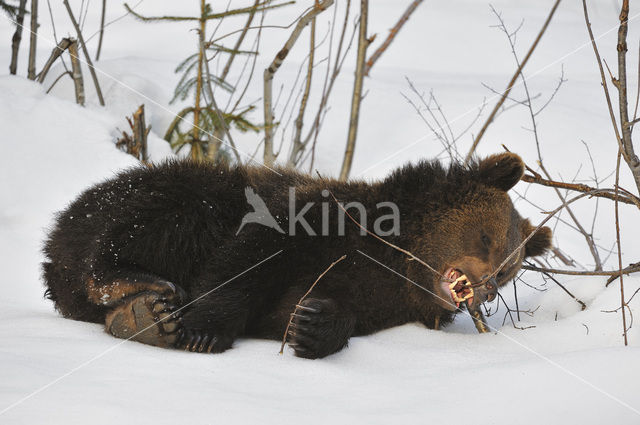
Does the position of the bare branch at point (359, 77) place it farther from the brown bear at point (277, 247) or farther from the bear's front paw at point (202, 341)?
the bear's front paw at point (202, 341)

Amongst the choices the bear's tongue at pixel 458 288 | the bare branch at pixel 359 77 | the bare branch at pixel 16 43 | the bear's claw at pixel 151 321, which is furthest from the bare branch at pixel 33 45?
the bear's tongue at pixel 458 288

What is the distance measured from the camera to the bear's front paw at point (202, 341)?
9.99 ft

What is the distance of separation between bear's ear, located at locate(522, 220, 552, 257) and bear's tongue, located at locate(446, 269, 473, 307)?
0.78 m

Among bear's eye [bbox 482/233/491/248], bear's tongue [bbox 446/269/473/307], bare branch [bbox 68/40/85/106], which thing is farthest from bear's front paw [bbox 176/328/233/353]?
bare branch [bbox 68/40/85/106]

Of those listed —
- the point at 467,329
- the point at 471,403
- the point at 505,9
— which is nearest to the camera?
the point at 471,403

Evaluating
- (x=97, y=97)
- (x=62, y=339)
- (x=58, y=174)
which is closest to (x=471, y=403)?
(x=62, y=339)

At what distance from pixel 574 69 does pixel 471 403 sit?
935 cm

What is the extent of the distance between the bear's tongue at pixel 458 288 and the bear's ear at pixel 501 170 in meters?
0.57

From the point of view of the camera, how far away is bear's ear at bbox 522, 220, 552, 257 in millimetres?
4219

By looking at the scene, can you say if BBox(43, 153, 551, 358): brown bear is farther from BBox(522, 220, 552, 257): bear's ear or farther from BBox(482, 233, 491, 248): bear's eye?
BBox(522, 220, 552, 257): bear's ear

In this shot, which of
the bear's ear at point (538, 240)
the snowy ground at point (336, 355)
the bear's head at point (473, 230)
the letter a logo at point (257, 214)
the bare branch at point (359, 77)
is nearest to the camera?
the snowy ground at point (336, 355)

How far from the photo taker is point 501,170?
12.4 feet

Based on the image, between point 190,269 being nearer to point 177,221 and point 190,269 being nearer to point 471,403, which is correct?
point 177,221

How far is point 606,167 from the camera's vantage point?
7.36 metres
